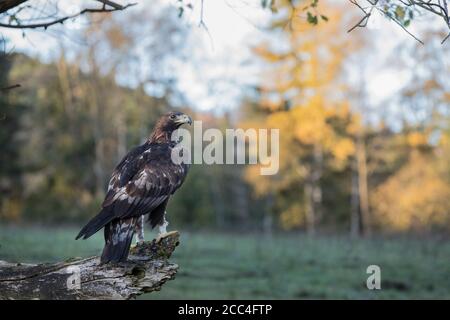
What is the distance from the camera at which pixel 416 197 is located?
25.9m

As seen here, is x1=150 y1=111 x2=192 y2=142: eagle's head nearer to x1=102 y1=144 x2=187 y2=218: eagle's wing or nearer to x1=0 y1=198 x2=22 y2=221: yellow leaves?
x1=102 y1=144 x2=187 y2=218: eagle's wing

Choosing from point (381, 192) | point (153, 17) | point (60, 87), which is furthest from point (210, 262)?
point (60, 87)

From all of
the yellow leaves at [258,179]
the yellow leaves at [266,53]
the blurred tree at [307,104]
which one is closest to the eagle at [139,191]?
the blurred tree at [307,104]

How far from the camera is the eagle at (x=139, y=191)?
626 centimetres

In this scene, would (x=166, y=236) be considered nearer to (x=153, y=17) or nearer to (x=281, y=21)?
(x=281, y=21)

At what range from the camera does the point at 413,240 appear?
21.9 m

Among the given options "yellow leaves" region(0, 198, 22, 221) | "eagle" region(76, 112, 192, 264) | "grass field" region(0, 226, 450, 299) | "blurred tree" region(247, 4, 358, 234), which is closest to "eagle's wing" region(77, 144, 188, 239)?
"eagle" region(76, 112, 192, 264)

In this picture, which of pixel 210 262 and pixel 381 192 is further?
pixel 381 192

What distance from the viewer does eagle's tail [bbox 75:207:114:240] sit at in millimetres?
6027

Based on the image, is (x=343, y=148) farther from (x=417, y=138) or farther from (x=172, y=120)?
(x=172, y=120)

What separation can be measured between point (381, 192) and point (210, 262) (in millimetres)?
15802

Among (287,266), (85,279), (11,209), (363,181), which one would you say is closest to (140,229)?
(85,279)

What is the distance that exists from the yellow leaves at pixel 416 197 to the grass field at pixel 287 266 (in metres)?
5.29

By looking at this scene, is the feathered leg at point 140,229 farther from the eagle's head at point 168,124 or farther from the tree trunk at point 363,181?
the tree trunk at point 363,181
